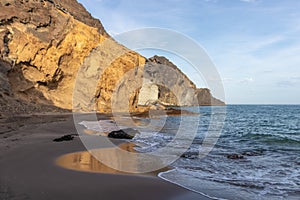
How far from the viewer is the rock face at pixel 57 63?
21422 mm

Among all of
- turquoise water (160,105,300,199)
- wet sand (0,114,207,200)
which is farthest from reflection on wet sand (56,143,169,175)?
turquoise water (160,105,300,199)

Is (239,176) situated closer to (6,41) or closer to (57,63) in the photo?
(6,41)

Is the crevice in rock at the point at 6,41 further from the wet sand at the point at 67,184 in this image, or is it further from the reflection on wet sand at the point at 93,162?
the wet sand at the point at 67,184

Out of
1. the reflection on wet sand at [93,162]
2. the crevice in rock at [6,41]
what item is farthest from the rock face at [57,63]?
the reflection on wet sand at [93,162]

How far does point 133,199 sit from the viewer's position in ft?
12.9

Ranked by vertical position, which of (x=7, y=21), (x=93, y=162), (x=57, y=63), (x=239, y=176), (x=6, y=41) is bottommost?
(x=239, y=176)

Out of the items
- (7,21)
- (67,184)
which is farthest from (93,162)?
(7,21)

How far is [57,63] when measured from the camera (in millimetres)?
24828

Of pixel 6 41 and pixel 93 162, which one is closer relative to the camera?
pixel 93 162

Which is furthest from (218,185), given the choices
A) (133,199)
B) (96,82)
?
(96,82)

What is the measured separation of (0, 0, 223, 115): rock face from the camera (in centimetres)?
2142

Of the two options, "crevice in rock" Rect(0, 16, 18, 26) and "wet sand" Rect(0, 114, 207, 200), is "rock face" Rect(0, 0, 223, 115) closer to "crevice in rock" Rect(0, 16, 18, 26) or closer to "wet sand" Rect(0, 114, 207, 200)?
"crevice in rock" Rect(0, 16, 18, 26)

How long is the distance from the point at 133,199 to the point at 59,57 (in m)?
23.7

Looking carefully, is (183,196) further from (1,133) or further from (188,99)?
(188,99)
